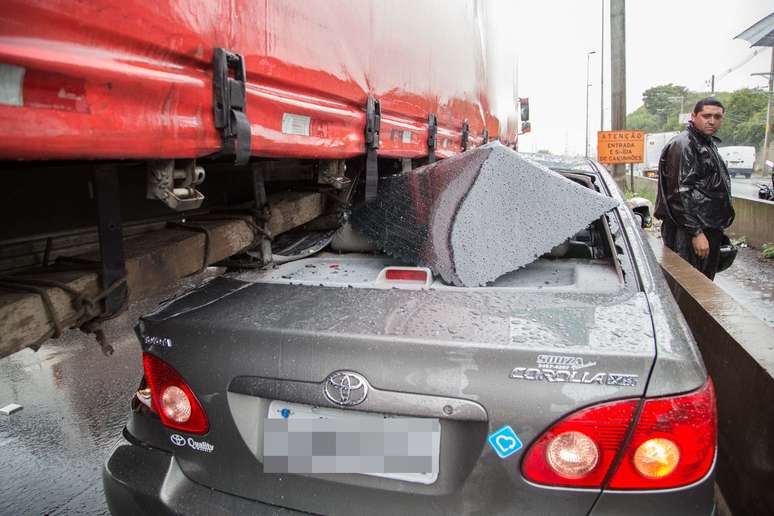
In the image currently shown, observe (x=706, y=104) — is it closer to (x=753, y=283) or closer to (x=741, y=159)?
(x=753, y=283)

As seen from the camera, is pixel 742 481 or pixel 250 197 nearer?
pixel 742 481

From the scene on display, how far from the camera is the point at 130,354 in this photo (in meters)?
4.25

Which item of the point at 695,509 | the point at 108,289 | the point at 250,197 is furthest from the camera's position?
the point at 250,197

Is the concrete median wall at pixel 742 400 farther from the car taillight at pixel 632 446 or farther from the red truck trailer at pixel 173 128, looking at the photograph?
the red truck trailer at pixel 173 128

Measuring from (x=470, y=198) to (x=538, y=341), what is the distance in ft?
2.59

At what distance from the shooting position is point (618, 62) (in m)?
10.9

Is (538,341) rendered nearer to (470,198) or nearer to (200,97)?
(470,198)

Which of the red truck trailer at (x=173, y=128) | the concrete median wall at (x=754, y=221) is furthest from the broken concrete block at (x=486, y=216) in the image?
the concrete median wall at (x=754, y=221)

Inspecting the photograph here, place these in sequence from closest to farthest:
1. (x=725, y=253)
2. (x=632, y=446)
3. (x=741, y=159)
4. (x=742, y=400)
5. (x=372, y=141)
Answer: (x=632, y=446)
(x=742, y=400)
(x=372, y=141)
(x=725, y=253)
(x=741, y=159)

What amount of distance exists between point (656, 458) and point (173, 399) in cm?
132

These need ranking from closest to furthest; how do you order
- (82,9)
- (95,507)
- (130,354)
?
1. (82,9)
2. (95,507)
3. (130,354)

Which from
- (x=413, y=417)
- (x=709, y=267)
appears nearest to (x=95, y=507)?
(x=413, y=417)

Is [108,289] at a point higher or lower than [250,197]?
lower

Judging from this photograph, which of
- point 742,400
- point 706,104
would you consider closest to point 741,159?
point 706,104
